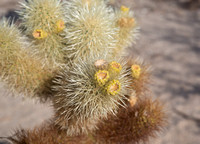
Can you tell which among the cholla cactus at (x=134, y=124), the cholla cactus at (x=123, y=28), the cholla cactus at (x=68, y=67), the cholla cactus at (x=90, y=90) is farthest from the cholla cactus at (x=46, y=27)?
the cholla cactus at (x=134, y=124)

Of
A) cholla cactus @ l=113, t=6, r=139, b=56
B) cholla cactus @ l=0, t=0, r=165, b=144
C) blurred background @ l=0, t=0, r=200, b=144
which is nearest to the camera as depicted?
cholla cactus @ l=0, t=0, r=165, b=144

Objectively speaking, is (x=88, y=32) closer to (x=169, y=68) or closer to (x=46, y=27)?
(x=46, y=27)

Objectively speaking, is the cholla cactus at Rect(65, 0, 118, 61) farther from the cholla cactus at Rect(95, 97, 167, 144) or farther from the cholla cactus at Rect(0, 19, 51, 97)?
the cholla cactus at Rect(95, 97, 167, 144)

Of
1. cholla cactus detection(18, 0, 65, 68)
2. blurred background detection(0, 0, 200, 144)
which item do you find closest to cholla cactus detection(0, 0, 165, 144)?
cholla cactus detection(18, 0, 65, 68)

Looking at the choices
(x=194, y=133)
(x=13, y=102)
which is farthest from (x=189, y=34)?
(x=13, y=102)

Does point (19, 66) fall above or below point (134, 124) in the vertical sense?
above

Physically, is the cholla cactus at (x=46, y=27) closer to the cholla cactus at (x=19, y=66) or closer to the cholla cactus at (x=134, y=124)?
the cholla cactus at (x=19, y=66)

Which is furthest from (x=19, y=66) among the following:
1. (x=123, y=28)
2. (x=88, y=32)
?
(x=123, y=28)
